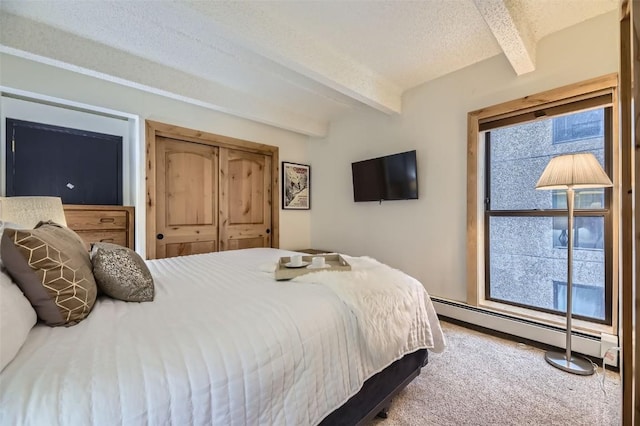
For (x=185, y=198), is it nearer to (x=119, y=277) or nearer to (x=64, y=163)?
(x=64, y=163)

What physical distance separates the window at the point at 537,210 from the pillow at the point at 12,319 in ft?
9.67

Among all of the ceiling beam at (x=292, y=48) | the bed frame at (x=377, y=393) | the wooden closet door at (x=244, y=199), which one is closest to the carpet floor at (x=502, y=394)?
the bed frame at (x=377, y=393)

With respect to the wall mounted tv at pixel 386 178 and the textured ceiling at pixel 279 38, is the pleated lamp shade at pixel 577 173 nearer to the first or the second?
the textured ceiling at pixel 279 38

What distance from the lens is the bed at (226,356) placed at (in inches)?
24.6

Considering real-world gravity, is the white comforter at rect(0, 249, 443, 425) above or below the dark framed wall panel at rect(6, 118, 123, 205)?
below

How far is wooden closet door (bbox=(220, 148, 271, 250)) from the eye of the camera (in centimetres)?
363

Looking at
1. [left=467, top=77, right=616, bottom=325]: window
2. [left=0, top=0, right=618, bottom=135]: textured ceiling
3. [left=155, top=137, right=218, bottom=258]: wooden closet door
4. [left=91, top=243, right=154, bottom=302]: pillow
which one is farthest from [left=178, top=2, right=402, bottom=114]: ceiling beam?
[left=155, top=137, right=218, bottom=258]: wooden closet door

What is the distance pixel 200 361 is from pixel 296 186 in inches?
142

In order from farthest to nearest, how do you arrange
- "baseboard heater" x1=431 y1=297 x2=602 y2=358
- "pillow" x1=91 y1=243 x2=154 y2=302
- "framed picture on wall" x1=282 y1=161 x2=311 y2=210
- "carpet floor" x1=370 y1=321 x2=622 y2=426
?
"framed picture on wall" x1=282 y1=161 x2=311 y2=210 → "baseboard heater" x1=431 y1=297 x2=602 y2=358 → "carpet floor" x1=370 y1=321 x2=622 y2=426 → "pillow" x1=91 y1=243 x2=154 y2=302

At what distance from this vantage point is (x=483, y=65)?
2.57 metres

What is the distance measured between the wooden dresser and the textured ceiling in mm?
1225

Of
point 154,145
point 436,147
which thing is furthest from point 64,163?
point 436,147

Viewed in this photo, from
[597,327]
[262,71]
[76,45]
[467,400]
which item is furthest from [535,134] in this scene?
[76,45]

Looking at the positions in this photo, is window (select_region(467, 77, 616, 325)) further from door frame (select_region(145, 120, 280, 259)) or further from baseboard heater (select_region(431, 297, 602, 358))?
door frame (select_region(145, 120, 280, 259))
